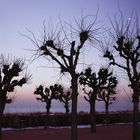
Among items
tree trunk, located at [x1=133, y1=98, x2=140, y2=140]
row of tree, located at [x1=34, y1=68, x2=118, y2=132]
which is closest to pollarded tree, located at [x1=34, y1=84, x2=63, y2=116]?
row of tree, located at [x1=34, y1=68, x2=118, y2=132]

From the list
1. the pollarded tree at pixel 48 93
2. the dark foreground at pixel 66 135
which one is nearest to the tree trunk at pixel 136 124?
the dark foreground at pixel 66 135

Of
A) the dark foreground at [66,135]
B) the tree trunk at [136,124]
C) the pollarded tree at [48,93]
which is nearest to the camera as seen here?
the tree trunk at [136,124]

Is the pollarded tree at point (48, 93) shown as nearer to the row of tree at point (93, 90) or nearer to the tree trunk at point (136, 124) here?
the row of tree at point (93, 90)

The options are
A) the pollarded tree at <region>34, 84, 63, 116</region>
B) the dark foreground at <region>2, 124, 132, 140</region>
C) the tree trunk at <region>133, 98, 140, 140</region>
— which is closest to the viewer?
the tree trunk at <region>133, 98, 140, 140</region>

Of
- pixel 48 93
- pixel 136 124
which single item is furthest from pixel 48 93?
pixel 136 124

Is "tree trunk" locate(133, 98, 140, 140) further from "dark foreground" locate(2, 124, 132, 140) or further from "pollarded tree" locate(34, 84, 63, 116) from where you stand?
"pollarded tree" locate(34, 84, 63, 116)

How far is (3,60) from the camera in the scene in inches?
1141

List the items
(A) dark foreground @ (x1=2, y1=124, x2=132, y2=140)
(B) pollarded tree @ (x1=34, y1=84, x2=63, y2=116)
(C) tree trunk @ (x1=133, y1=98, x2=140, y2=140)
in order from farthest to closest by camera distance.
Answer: (B) pollarded tree @ (x1=34, y1=84, x2=63, y2=116), (A) dark foreground @ (x1=2, y1=124, x2=132, y2=140), (C) tree trunk @ (x1=133, y1=98, x2=140, y2=140)

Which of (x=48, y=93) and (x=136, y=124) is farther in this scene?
(x=48, y=93)

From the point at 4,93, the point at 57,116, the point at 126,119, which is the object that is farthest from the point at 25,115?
the point at 4,93

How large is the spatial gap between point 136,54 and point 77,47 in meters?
4.47

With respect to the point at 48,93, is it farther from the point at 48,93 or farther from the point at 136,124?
the point at 136,124

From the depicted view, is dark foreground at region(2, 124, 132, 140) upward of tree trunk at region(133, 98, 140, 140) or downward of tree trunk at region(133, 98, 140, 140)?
downward

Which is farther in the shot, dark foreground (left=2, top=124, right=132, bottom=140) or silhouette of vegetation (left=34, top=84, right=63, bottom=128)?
silhouette of vegetation (left=34, top=84, right=63, bottom=128)
